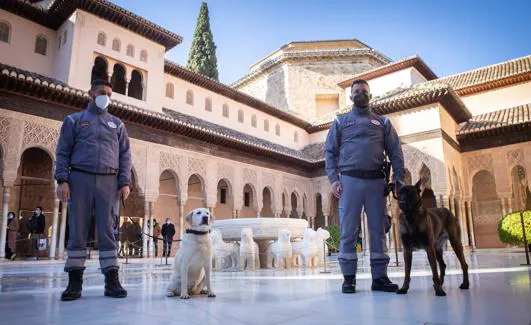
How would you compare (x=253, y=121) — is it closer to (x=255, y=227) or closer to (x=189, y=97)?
(x=189, y=97)

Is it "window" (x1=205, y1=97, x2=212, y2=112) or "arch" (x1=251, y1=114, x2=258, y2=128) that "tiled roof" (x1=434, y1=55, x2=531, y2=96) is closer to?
"arch" (x1=251, y1=114, x2=258, y2=128)

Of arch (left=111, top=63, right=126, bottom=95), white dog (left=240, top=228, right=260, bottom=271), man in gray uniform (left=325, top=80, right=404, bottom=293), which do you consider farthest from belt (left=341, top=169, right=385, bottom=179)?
arch (left=111, top=63, right=126, bottom=95)

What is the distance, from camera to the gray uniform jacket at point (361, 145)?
360 centimetres

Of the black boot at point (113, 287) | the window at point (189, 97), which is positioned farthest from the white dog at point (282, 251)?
the window at point (189, 97)

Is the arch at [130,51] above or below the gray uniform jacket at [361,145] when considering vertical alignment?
above

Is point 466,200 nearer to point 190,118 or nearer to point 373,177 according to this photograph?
point 190,118

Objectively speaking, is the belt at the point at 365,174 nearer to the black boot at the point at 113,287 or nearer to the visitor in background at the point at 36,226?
the black boot at the point at 113,287

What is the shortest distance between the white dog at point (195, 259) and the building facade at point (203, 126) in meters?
9.89

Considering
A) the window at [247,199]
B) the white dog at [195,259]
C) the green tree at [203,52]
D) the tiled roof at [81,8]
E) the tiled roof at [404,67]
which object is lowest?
the white dog at [195,259]

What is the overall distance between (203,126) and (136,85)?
10.5 feet

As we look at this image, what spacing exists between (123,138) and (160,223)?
14891 mm

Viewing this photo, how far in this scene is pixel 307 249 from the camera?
8172 millimetres

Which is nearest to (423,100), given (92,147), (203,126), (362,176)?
(203,126)

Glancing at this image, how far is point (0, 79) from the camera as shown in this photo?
34.9ft
